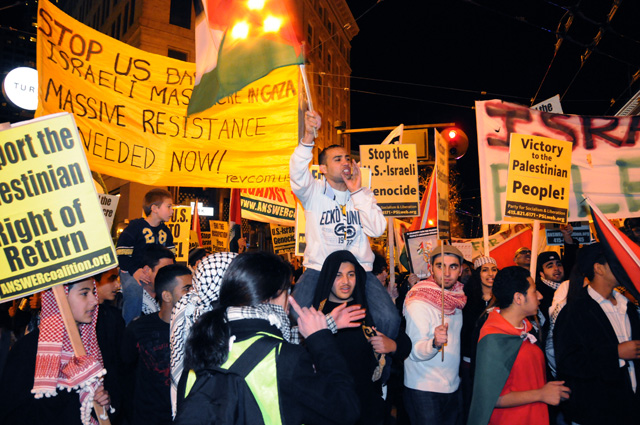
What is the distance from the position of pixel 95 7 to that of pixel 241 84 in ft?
133

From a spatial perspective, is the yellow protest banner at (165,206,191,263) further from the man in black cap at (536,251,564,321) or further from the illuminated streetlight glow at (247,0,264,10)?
the man in black cap at (536,251,564,321)

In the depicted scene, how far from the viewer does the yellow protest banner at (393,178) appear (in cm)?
870

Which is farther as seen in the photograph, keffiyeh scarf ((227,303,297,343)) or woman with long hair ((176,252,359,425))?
keffiyeh scarf ((227,303,297,343))

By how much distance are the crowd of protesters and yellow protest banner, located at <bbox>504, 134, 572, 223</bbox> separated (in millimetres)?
1369

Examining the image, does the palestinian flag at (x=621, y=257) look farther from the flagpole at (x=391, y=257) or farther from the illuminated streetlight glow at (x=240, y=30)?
the illuminated streetlight glow at (x=240, y=30)

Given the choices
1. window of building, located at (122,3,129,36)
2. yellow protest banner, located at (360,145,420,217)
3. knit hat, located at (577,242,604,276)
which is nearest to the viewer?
knit hat, located at (577,242,604,276)

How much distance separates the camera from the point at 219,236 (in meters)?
13.4

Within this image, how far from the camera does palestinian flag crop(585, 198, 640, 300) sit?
4262 millimetres

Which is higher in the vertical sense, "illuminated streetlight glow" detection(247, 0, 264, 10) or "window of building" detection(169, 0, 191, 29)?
"window of building" detection(169, 0, 191, 29)

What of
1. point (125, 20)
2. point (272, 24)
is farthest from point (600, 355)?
point (125, 20)

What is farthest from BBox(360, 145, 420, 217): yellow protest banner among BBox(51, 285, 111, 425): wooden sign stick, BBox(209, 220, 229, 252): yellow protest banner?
BBox(51, 285, 111, 425): wooden sign stick

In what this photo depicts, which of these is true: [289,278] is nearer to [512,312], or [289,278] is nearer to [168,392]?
[168,392]

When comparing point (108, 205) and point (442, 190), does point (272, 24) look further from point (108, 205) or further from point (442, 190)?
point (108, 205)

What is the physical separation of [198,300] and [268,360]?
3.03 feet
